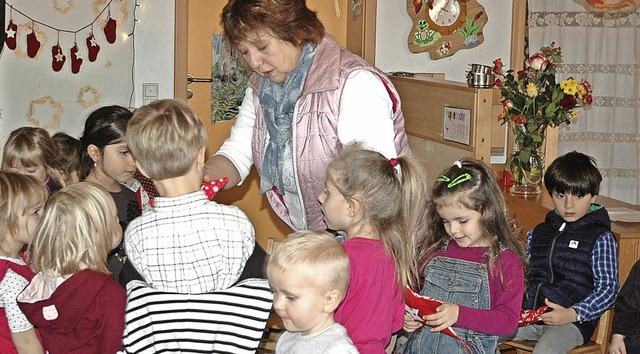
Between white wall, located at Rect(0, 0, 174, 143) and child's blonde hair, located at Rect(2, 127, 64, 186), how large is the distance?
65.8 inches

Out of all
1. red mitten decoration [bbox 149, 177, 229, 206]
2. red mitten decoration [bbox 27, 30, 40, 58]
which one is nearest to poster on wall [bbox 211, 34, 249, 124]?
red mitten decoration [bbox 27, 30, 40, 58]

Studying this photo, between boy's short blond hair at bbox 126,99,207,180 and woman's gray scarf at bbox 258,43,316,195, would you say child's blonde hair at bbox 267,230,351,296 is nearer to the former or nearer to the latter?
boy's short blond hair at bbox 126,99,207,180

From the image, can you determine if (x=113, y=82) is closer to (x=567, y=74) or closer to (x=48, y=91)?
(x=48, y=91)

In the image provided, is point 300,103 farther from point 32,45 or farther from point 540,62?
point 32,45

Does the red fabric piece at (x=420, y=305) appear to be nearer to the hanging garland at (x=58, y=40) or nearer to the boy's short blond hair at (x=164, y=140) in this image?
the boy's short blond hair at (x=164, y=140)

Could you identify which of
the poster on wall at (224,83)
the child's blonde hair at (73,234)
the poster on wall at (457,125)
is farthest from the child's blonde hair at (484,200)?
the poster on wall at (224,83)

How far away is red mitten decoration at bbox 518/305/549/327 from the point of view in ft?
10.2

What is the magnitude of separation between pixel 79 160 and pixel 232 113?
239cm

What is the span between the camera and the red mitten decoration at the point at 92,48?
547 cm

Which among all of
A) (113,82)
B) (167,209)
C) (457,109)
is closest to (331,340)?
(167,209)

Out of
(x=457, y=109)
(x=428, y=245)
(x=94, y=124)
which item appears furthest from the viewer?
(x=457, y=109)

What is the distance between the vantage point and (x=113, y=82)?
5.57m

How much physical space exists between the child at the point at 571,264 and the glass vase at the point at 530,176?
0.94 metres

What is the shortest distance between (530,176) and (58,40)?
292cm
